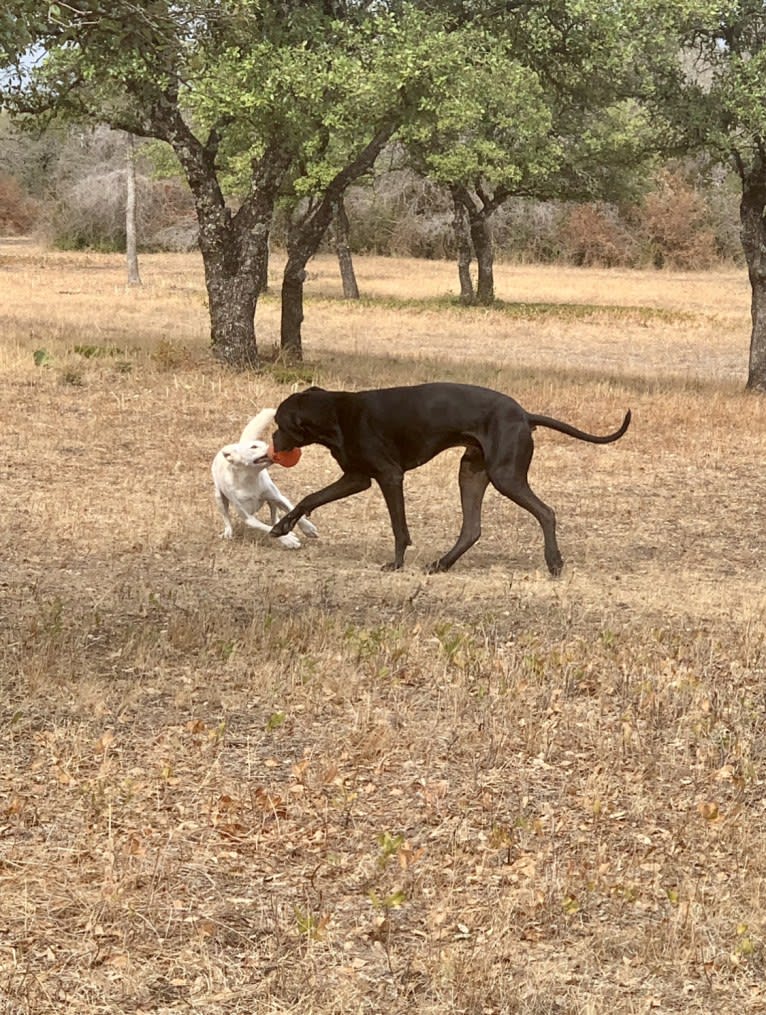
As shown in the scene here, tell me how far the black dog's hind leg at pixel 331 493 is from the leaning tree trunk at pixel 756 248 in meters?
12.2

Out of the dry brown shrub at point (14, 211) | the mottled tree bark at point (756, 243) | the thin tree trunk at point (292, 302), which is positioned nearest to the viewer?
the mottled tree bark at point (756, 243)

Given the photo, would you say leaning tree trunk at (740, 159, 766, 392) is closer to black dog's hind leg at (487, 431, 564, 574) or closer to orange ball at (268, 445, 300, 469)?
black dog's hind leg at (487, 431, 564, 574)

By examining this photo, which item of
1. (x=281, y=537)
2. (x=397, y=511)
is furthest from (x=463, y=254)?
(x=397, y=511)

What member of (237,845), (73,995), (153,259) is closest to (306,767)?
(237,845)

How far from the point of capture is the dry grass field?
4.59 m

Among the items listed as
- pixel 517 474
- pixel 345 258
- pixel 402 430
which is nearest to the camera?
pixel 402 430

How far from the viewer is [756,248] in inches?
835

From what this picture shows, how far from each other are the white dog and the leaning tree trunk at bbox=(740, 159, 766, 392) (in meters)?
11.9

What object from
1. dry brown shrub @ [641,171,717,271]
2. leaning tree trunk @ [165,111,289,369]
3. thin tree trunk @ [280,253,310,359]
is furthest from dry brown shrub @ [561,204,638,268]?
leaning tree trunk @ [165,111,289,369]

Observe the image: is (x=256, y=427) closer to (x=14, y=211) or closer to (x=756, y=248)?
(x=756, y=248)

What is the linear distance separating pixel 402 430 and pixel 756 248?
13095mm

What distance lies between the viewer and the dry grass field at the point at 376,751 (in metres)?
4.59

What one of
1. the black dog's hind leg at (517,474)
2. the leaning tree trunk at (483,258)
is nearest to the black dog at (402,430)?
the black dog's hind leg at (517,474)

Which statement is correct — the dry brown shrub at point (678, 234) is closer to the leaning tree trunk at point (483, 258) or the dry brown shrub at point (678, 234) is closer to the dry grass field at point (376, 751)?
the leaning tree trunk at point (483, 258)
